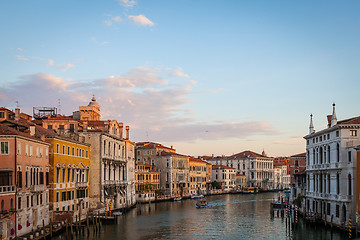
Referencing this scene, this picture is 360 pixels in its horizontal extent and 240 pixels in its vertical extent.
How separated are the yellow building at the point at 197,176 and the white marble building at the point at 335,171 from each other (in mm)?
50410

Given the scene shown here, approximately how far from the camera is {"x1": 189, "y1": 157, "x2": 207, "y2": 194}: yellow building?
299ft

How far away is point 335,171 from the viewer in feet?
116

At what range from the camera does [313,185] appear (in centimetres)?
4184

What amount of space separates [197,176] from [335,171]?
6027 centimetres

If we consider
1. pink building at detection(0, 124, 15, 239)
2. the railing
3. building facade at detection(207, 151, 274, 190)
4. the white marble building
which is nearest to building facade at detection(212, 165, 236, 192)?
building facade at detection(207, 151, 274, 190)

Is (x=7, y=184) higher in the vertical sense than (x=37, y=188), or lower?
higher

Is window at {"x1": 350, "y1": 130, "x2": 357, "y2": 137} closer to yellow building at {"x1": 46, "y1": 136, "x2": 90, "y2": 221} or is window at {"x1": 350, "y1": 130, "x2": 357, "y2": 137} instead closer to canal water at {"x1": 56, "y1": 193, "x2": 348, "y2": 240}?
canal water at {"x1": 56, "y1": 193, "x2": 348, "y2": 240}

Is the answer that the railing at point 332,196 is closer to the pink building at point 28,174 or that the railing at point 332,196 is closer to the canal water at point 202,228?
the canal water at point 202,228

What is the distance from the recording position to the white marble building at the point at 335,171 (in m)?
33.5

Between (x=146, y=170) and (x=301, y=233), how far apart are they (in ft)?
134

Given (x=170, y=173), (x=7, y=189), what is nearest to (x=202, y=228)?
(x=7, y=189)

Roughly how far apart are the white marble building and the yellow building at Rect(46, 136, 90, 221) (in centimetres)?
2025

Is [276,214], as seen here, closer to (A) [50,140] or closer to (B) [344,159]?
(B) [344,159]

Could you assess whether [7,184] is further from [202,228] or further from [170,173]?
[170,173]
